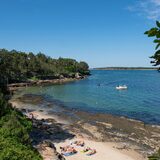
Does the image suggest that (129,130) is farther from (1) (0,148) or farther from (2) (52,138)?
(1) (0,148)

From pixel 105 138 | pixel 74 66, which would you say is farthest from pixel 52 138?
pixel 74 66

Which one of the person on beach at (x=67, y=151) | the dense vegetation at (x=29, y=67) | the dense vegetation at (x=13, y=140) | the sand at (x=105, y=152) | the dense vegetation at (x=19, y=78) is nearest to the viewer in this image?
the dense vegetation at (x=13, y=140)

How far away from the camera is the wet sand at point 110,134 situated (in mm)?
30578

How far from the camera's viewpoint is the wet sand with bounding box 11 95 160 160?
30578 millimetres

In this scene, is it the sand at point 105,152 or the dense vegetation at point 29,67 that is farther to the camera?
the dense vegetation at point 29,67

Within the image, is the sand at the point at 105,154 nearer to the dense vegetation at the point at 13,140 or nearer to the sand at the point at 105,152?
the sand at the point at 105,152

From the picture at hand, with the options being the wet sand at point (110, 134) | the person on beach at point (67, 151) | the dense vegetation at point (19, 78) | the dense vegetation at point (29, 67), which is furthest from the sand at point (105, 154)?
the dense vegetation at point (29, 67)

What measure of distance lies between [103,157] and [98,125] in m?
15.8

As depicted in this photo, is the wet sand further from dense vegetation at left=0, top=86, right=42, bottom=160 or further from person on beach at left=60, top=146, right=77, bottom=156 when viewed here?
dense vegetation at left=0, top=86, right=42, bottom=160

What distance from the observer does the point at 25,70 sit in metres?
123

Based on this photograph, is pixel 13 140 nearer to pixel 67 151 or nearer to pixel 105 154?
pixel 67 151

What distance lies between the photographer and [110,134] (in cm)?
3888

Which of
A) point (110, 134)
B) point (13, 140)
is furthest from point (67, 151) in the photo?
Answer: point (110, 134)

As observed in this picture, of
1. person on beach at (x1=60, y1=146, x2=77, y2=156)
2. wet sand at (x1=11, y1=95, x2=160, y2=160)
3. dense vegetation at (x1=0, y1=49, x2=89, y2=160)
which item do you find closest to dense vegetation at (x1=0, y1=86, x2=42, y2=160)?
dense vegetation at (x1=0, y1=49, x2=89, y2=160)
